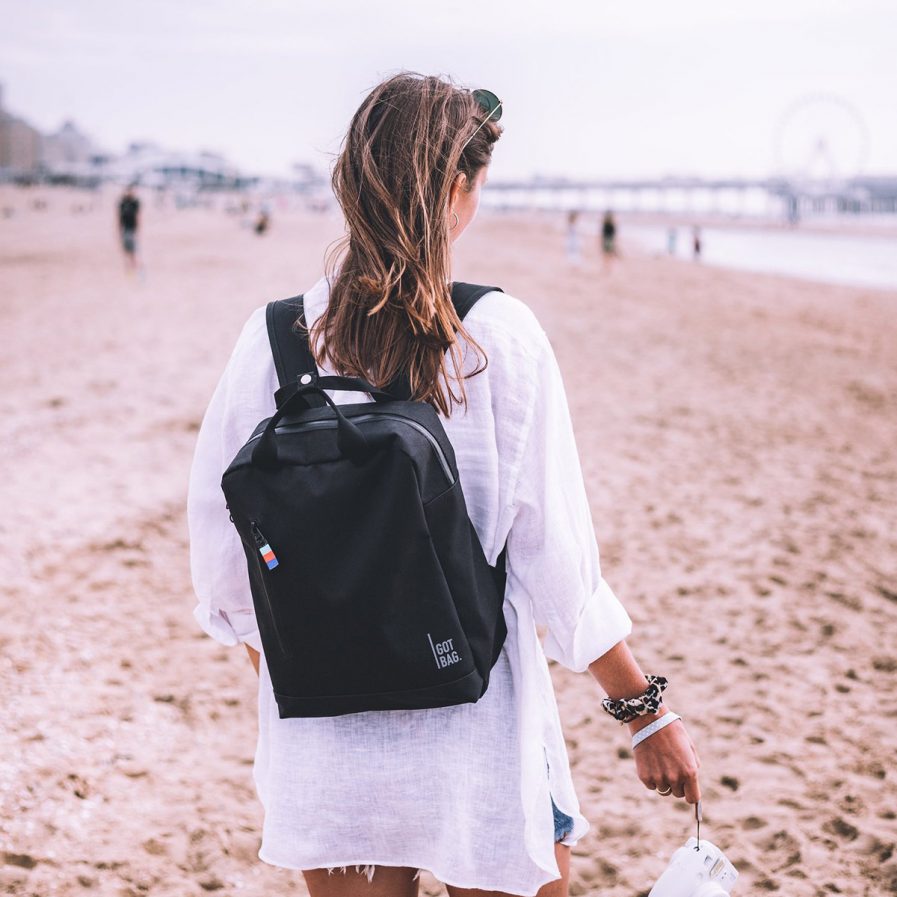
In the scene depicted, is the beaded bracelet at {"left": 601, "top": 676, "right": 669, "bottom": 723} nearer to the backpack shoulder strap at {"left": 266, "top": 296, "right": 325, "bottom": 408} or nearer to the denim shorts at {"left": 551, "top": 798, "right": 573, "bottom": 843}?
the denim shorts at {"left": 551, "top": 798, "right": 573, "bottom": 843}

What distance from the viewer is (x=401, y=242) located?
3.43ft

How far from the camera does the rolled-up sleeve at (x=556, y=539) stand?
3.60ft

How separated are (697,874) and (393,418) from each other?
0.83 meters

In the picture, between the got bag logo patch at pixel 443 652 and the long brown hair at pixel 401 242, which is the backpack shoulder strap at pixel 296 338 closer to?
the long brown hair at pixel 401 242

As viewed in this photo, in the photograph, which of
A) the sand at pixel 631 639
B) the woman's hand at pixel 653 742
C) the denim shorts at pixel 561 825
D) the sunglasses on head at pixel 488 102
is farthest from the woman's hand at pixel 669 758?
the sand at pixel 631 639

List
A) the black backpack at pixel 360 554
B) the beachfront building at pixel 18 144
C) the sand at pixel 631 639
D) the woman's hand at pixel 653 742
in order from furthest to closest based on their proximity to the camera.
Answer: the beachfront building at pixel 18 144
the sand at pixel 631 639
the woman's hand at pixel 653 742
the black backpack at pixel 360 554

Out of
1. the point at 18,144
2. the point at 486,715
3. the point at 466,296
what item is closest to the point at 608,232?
the point at 466,296

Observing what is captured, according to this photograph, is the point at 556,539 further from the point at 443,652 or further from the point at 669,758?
the point at 669,758

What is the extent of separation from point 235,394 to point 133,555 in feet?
12.5

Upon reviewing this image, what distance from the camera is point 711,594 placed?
434 cm

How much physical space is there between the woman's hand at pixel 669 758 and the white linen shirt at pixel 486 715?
0.50ft

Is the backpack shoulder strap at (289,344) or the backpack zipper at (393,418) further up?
the backpack shoulder strap at (289,344)

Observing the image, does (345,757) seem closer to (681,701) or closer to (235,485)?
(235,485)

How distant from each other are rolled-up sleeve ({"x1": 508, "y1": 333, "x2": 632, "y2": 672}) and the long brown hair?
0.11 m
